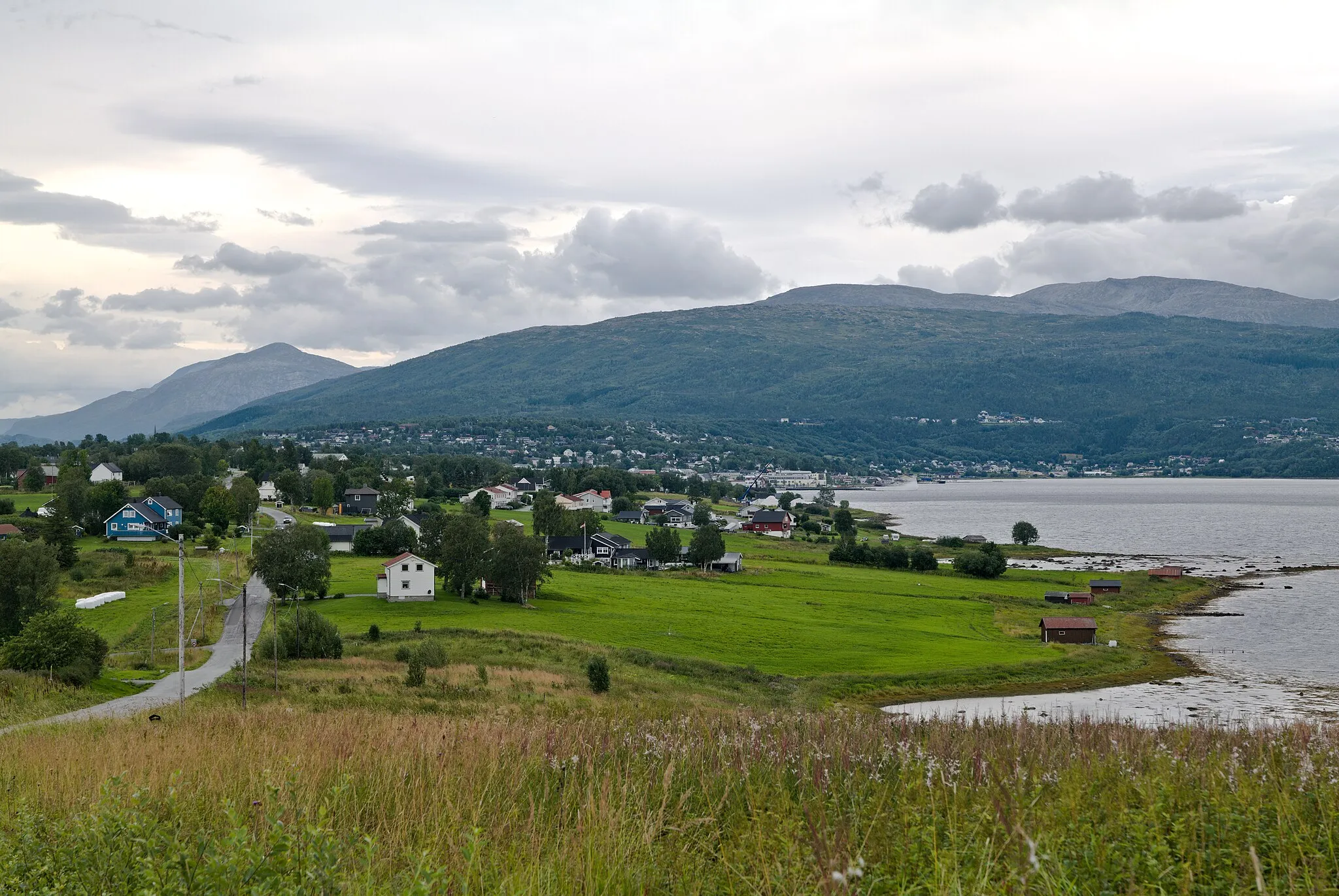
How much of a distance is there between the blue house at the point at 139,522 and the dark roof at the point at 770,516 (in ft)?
234

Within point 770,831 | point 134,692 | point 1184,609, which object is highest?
point 770,831

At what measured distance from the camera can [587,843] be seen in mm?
4898

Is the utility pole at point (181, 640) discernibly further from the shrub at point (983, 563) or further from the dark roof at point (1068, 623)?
the shrub at point (983, 563)

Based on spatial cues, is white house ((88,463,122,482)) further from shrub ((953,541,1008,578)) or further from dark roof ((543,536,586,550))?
shrub ((953,541,1008,578))

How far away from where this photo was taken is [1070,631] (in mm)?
57125

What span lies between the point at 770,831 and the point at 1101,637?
59.5 meters

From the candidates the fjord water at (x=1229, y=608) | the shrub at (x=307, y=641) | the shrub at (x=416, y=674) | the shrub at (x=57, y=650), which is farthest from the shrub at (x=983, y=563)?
the shrub at (x=57, y=650)

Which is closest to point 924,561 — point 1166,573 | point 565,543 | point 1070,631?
point 1166,573

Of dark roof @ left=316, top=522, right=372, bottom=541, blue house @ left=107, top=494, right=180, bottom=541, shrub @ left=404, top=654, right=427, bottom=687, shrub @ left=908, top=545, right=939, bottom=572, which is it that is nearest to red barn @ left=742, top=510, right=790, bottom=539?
shrub @ left=908, top=545, right=939, bottom=572

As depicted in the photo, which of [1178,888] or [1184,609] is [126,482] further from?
[1178,888]

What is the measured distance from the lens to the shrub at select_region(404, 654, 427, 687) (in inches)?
1329

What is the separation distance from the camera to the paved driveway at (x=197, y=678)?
22562 millimetres

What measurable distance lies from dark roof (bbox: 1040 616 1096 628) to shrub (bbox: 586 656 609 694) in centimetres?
3215

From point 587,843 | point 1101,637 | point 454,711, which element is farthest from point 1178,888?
point 1101,637
